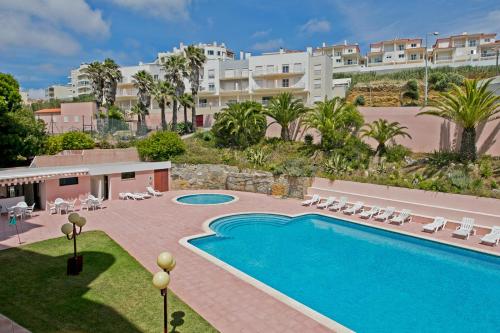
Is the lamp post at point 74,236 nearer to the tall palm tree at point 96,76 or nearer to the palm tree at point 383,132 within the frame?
the palm tree at point 383,132

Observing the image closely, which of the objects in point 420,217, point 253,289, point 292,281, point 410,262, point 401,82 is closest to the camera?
point 253,289

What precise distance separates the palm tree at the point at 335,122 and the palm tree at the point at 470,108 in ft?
26.4

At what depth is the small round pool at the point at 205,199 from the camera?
28.9 metres

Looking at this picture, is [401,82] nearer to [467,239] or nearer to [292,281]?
[467,239]

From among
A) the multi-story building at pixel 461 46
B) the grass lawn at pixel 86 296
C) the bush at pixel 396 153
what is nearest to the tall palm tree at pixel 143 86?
the bush at pixel 396 153

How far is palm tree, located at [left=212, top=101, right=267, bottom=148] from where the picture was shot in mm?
38125

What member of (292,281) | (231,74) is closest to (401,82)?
(231,74)

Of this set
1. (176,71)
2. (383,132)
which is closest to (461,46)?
(176,71)

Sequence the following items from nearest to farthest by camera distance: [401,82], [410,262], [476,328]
→ [476,328], [410,262], [401,82]

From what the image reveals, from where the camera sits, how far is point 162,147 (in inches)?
1359

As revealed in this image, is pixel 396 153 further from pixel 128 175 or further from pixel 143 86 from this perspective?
pixel 143 86

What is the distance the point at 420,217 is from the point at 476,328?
40.7 ft

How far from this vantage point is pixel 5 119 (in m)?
30.8

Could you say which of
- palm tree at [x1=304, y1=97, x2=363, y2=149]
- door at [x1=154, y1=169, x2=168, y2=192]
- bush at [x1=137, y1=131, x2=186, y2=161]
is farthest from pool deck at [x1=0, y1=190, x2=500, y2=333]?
palm tree at [x1=304, y1=97, x2=363, y2=149]
